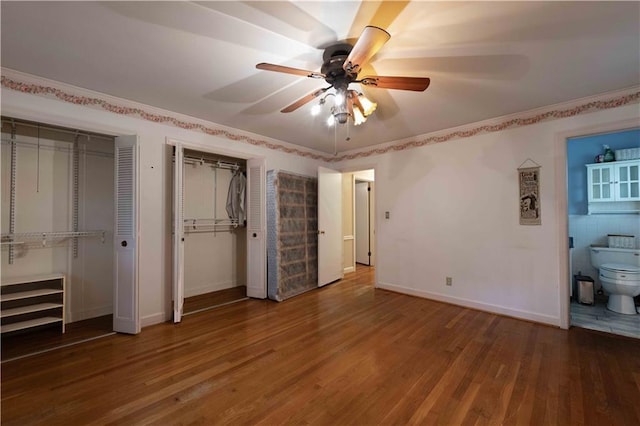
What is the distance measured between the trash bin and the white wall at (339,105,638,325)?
129 centimetres

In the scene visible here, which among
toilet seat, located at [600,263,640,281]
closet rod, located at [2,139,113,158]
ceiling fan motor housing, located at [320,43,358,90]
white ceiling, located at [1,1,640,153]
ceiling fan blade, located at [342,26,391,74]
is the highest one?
white ceiling, located at [1,1,640,153]

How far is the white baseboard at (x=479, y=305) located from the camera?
3116mm

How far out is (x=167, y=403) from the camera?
1.79 metres

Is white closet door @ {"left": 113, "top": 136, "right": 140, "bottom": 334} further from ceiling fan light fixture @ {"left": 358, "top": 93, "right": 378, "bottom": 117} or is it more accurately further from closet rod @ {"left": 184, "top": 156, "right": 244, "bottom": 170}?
ceiling fan light fixture @ {"left": 358, "top": 93, "right": 378, "bottom": 117}

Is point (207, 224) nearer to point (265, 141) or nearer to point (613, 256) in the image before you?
point (265, 141)

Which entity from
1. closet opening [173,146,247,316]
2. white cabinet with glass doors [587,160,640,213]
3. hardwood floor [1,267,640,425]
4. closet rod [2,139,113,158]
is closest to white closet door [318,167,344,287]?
closet opening [173,146,247,316]

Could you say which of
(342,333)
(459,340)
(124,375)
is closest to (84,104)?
(124,375)

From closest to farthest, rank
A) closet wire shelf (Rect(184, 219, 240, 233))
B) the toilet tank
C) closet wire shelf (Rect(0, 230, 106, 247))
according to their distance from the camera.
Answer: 1. closet wire shelf (Rect(0, 230, 106, 247))
2. the toilet tank
3. closet wire shelf (Rect(184, 219, 240, 233))

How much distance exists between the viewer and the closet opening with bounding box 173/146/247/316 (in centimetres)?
416

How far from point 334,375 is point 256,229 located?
2537 millimetres

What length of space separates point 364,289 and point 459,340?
1.96 meters

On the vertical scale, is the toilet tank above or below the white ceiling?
below

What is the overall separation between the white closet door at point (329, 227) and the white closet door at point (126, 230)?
104 inches

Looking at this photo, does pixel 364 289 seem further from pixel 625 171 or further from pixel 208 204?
pixel 625 171
